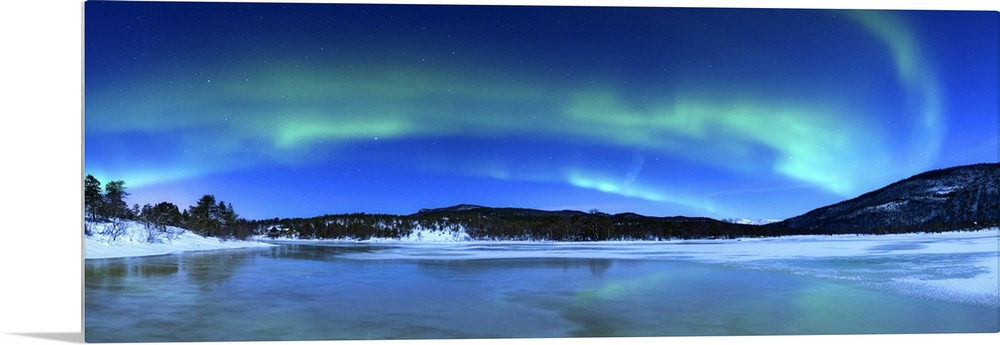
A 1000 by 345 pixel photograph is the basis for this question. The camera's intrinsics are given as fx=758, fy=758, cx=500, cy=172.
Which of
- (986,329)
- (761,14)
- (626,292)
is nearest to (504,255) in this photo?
(626,292)

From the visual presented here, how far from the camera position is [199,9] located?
275 inches

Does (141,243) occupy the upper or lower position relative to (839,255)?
upper

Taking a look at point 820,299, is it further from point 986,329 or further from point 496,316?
point 496,316

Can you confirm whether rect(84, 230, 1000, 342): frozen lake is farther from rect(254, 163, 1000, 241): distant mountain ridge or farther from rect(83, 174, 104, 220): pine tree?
rect(83, 174, 104, 220): pine tree

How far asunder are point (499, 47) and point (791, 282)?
3.83 m

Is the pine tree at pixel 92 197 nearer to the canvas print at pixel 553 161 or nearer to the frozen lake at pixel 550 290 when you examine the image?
the canvas print at pixel 553 161

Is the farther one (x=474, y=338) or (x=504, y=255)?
(x=504, y=255)

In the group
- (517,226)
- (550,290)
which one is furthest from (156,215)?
(550,290)

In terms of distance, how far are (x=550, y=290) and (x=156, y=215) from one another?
4170 millimetres

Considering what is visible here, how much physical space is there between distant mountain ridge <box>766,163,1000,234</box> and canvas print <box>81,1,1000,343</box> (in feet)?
0.08

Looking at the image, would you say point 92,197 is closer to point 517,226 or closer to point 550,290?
point 517,226

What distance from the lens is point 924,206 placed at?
25.7 feet

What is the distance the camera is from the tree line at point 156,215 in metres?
6.73

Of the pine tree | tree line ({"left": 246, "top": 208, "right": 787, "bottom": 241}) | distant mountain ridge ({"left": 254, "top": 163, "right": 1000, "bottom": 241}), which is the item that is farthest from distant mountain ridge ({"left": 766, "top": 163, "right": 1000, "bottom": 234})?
the pine tree
